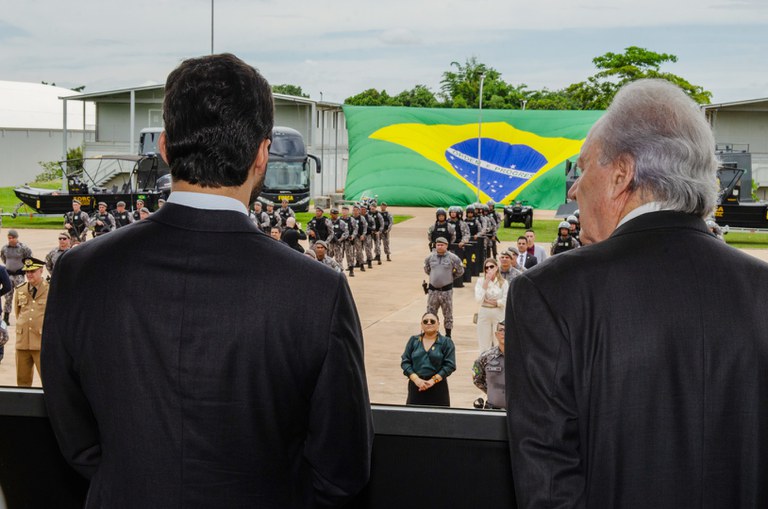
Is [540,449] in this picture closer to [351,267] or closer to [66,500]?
[66,500]

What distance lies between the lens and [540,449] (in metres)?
0.97

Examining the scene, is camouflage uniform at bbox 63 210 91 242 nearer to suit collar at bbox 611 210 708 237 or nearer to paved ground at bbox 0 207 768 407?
paved ground at bbox 0 207 768 407

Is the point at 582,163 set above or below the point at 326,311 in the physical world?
above

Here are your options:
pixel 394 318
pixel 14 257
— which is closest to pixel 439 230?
pixel 394 318

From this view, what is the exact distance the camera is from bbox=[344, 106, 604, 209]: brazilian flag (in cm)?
2044

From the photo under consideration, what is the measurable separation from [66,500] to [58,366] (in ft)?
2.54

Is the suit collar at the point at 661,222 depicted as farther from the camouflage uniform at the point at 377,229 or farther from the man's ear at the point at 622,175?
the camouflage uniform at the point at 377,229

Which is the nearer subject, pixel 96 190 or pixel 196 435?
pixel 196 435

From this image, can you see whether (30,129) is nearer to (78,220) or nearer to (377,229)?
(78,220)

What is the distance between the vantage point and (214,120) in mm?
971

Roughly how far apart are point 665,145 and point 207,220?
0.51m

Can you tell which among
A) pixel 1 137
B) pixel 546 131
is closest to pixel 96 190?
pixel 1 137

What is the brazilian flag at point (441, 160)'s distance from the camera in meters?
20.4

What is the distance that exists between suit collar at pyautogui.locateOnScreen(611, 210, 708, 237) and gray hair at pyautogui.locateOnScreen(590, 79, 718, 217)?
0.01 m
